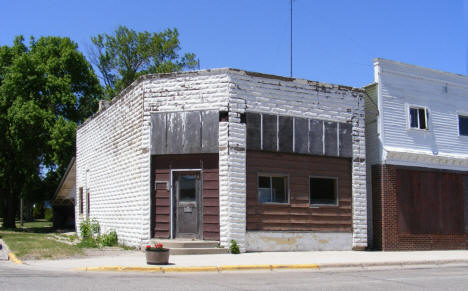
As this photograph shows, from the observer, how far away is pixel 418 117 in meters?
20.7

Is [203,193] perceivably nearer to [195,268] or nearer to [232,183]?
[232,183]

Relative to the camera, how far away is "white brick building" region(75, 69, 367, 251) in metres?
16.8

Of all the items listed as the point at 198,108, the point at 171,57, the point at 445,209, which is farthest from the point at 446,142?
the point at 171,57

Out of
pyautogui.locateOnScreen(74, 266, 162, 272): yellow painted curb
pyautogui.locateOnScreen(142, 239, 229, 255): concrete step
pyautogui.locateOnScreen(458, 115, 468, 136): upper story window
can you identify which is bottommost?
pyautogui.locateOnScreen(74, 266, 162, 272): yellow painted curb

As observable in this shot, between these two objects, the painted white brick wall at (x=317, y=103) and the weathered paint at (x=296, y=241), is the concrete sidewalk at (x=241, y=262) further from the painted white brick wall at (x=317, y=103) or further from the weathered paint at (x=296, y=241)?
the painted white brick wall at (x=317, y=103)

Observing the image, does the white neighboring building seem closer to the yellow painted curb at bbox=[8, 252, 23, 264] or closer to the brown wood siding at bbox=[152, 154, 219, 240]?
the brown wood siding at bbox=[152, 154, 219, 240]

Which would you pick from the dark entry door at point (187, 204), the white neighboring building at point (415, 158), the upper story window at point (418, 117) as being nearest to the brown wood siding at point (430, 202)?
the white neighboring building at point (415, 158)

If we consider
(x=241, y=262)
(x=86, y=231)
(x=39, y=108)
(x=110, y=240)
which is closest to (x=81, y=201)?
(x=86, y=231)

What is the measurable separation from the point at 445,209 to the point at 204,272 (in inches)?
486

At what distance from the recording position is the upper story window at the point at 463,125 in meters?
21.9

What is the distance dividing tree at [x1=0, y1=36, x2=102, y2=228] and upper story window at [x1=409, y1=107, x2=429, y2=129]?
21056 millimetres

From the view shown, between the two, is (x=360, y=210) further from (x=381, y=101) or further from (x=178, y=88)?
(x=178, y=88)

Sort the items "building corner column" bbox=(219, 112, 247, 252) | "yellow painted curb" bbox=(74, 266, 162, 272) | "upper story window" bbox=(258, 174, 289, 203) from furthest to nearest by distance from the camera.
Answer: "upper story window" bbox=(258, 174, 289, 203) < "building corner column" bbox=(219, 112, 247, 252) < "yellow painted curb" bbox=(74, 266, 162, 272)

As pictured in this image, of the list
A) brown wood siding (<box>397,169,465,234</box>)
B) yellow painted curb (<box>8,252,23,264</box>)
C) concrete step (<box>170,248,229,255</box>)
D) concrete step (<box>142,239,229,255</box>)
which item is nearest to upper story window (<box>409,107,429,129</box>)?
brown wood siding (<box>397,169,465,234</box>)
